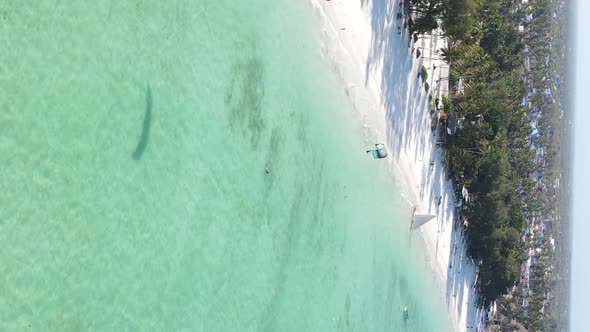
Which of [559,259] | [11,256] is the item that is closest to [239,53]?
[11,256]

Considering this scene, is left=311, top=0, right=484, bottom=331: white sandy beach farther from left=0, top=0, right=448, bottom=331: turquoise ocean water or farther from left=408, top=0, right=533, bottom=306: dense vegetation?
left=0, top=0, right=448, bottom=331: turquoise ocean water

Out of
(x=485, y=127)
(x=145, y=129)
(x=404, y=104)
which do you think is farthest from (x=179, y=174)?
(x=485, y=127)

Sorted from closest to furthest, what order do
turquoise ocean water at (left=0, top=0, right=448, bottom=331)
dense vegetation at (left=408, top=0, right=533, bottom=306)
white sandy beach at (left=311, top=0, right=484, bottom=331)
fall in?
turquoise ocean water at (left=0, top=0, right=448, bottom=331)
white sandy beach at (left=311, top=0, right=484, bottom=331)
dense vegetation at (left=408, top=0, right=533, bottom=306)

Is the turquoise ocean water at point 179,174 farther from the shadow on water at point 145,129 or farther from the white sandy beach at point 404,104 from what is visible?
the white sandy beach at point 404,104

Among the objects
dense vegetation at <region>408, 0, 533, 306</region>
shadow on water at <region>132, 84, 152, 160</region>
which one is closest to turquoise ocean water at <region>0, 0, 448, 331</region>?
shadow on water at <region>132, 84, 152, 160</region>

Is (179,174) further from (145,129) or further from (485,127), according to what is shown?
(485,127)

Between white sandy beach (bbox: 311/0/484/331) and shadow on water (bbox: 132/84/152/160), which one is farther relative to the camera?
white sandy beach (bbox: 311/0/484/331)
